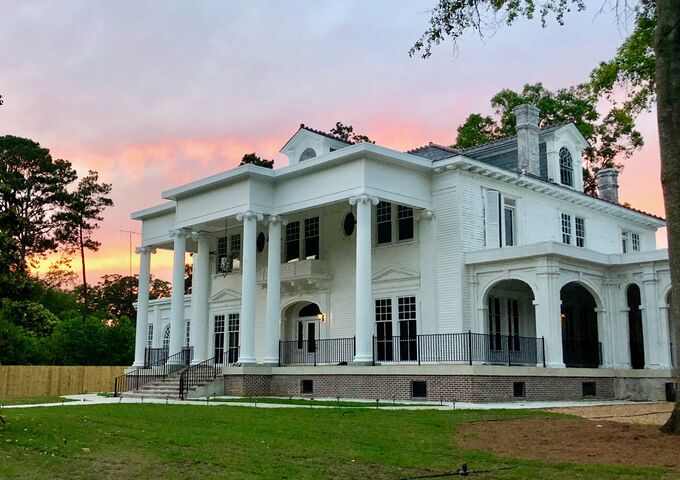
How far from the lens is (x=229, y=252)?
114 ft

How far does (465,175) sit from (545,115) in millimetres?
22227

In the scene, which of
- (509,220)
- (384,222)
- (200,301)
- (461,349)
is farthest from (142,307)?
(509,220)

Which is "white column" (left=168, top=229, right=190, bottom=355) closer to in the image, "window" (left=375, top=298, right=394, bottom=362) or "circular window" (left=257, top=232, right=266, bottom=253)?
"circular window" (left=257, top=232, right=266, bottom=253)

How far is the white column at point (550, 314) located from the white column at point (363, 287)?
18.5 feet

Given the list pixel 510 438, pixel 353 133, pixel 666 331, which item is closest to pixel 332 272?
pixel 666 331

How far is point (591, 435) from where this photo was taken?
1307 cm

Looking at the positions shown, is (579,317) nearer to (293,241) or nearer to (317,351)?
(317,351)

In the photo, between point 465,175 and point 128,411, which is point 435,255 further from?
point 128,411

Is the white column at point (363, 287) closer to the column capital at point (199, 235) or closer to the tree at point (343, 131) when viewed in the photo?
the column capital at point (199, 235)

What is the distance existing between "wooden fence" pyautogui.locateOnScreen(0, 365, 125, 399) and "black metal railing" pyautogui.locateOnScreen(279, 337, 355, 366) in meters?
10.6

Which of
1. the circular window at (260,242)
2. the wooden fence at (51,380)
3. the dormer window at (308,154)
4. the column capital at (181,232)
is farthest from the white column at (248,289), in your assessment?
the wooden fence at (51,380)

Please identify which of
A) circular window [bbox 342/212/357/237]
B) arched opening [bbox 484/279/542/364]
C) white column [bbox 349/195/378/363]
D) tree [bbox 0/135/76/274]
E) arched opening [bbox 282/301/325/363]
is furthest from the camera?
tree [bbox 0/135/76/274]

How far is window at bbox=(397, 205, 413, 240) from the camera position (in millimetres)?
28891

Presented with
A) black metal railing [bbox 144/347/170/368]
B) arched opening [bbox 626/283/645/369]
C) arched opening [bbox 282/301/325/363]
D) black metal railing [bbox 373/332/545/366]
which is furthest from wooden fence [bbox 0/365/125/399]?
arched opening [bbox 626/283/645/369]
